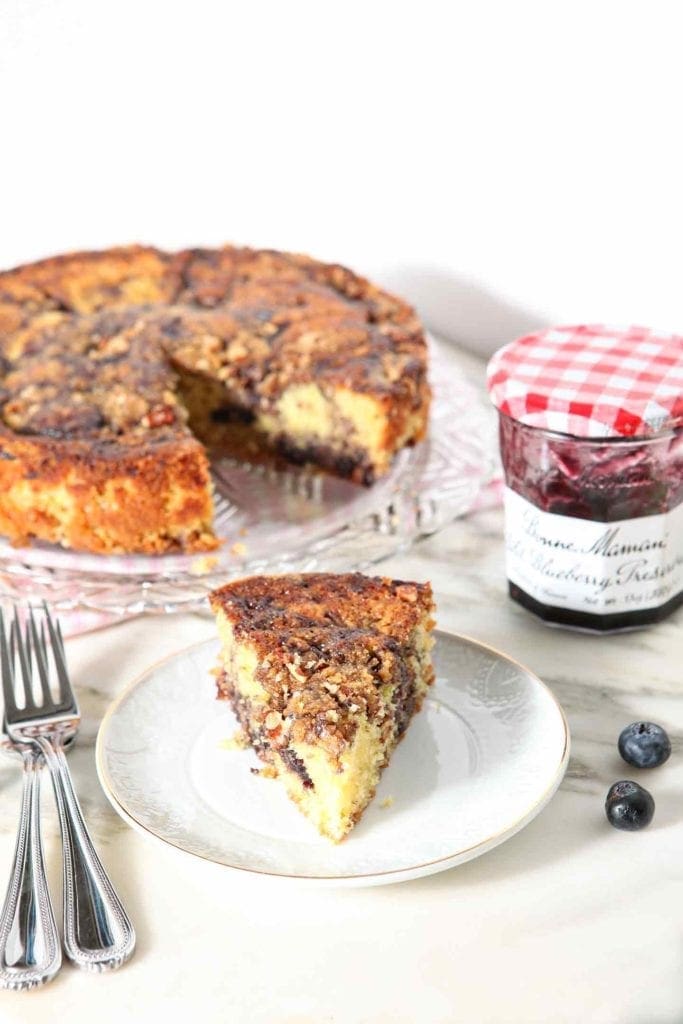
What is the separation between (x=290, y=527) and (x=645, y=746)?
100 cm

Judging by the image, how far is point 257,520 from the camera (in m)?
2.69

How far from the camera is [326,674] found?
1759 millimetres

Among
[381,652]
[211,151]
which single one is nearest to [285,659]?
[381,652]

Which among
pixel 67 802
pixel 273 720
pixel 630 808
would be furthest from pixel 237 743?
pixel 630 808

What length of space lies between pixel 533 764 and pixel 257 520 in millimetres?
1072

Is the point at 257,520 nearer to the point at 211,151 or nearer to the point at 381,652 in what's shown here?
the point at 381,652

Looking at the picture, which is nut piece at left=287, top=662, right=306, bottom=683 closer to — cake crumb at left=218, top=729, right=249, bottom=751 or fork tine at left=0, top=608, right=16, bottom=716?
cake crumb at left=218, top=729, right=249, bottom=751

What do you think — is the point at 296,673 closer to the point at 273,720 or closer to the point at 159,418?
the point at 273,720

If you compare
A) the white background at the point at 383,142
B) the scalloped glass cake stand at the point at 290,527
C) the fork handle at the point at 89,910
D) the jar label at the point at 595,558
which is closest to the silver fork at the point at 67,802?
the fork handle at the point at 89,910

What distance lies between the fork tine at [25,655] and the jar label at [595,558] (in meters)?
0.85

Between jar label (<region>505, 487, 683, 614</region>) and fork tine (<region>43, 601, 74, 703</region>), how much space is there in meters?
0.79

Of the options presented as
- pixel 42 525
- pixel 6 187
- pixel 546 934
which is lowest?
pixel 546 934

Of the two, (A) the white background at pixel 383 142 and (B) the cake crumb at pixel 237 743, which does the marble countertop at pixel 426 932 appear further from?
(A) the white background at pixel 383 142

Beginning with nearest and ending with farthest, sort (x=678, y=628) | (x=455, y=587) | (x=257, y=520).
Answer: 1. (x=678, y=628)
2. (x=455, y=587)
3. (x=257, y=520)
